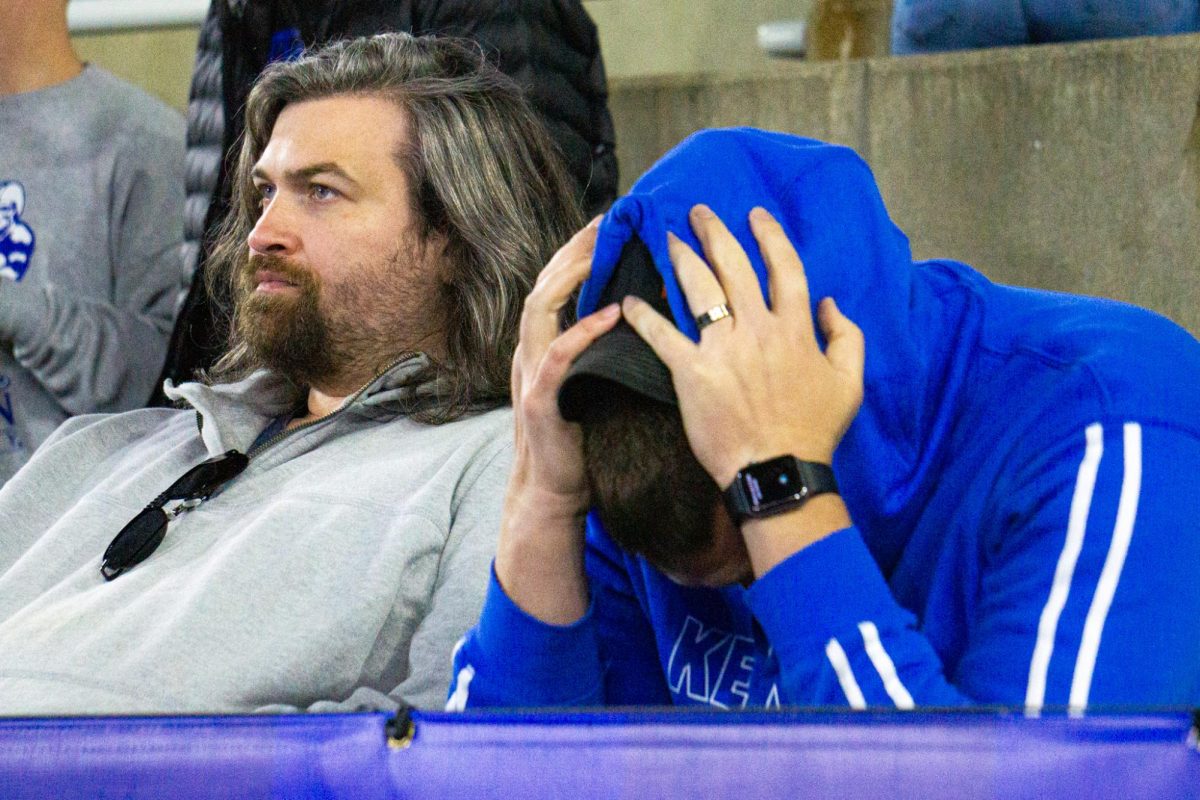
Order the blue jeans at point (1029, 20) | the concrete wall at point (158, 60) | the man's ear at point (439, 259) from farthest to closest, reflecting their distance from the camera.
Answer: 1. the concrete wall at point (158, 60)
2. the blue jeans at point (1029, 20)
3. the man's ear at point (439, 259)

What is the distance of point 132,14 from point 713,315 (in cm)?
258

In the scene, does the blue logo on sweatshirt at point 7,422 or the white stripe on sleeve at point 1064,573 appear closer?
the white stripe on sleeve at point 1064,573

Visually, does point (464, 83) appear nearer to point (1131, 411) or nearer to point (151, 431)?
point (151, 431)

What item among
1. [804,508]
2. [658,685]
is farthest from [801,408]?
[658,685]

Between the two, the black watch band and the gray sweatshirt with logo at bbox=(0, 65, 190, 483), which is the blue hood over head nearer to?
the black watch band

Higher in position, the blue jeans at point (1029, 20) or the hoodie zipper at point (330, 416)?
the blue jeans at point (1029, 20)

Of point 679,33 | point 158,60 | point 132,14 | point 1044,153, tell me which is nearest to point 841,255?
point 1044,153

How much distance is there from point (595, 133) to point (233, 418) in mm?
796

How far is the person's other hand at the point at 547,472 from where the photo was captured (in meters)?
1.28

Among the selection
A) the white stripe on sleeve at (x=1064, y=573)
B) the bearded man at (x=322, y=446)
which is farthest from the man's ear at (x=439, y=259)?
the white stripe on sleeve at (x=1064, y=573)

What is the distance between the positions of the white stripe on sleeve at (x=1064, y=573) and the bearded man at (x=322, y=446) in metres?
0.77

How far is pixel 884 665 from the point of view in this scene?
43.1 inches

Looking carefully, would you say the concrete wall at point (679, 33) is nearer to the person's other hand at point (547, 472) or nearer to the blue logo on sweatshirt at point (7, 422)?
the blue logo on sweatshirt at point (7, 422)

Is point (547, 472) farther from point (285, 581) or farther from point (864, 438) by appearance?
point (285, 581)
